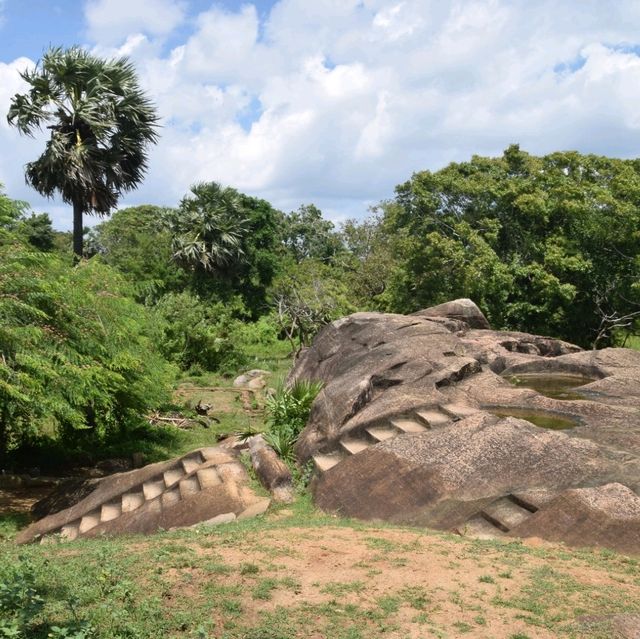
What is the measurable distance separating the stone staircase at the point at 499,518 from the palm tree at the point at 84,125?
2066cm

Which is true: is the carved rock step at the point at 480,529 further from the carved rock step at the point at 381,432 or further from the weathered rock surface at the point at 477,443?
the carved rock step at the point at 381,432

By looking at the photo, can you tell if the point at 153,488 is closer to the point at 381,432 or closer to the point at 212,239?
the point at 381,432

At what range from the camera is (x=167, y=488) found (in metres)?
12.0

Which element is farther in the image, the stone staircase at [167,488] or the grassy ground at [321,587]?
the stone staircase at [167,488]

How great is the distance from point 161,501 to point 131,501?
111 centimetres

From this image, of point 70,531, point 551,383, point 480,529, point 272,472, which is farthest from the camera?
point 551,383

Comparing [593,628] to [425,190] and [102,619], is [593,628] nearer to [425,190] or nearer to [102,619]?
[102,619]

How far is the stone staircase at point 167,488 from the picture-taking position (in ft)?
37.8

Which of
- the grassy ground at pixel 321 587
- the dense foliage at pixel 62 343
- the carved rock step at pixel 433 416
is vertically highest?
the dense foliage at pixel 62 343

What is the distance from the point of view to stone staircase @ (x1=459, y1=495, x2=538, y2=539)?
8820 mm

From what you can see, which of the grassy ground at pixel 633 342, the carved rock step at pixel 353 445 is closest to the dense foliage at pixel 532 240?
the grassy ground at pixel 633 342

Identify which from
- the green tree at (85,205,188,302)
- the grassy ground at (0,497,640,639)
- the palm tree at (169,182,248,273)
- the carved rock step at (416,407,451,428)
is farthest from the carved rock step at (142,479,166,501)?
the palm tree at (169,182,248,273)

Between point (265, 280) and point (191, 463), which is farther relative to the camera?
point (265, 280)

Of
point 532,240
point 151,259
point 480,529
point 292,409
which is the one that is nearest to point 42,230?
point 151,259
